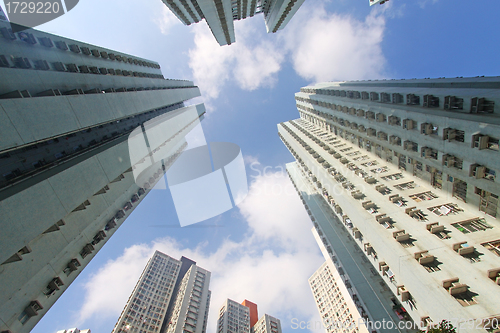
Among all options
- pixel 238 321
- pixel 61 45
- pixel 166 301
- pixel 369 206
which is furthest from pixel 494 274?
pixel 238 321

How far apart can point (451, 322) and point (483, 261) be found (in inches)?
173

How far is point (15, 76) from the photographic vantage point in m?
15.4

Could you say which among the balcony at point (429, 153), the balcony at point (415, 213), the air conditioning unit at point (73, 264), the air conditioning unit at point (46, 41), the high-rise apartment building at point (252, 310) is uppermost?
the air conditioning unit at point (46, 41)

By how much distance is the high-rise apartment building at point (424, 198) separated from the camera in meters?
13.6

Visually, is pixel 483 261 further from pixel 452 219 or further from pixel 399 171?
pixel 399 171

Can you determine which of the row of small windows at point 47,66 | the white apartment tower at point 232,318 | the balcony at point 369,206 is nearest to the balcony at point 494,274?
the balcony at point 369,206

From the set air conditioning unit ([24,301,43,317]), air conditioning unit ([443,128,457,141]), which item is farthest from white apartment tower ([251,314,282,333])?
air conditioning unit ([443,128,457,141])

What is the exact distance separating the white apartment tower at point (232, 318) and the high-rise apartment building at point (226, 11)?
284ft

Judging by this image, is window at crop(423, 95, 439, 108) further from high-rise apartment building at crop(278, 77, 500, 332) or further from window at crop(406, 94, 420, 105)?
window at crop(406, 94, 420, 105)

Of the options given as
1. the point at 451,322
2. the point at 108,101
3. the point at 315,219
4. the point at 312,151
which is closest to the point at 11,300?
the point at 108,101

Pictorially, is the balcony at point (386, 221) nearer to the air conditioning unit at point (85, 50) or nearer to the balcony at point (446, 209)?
the balcony at point (446, 209)

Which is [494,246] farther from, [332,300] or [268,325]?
[268,325]

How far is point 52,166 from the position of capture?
16312 mm

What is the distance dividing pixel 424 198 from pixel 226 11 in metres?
44.2
